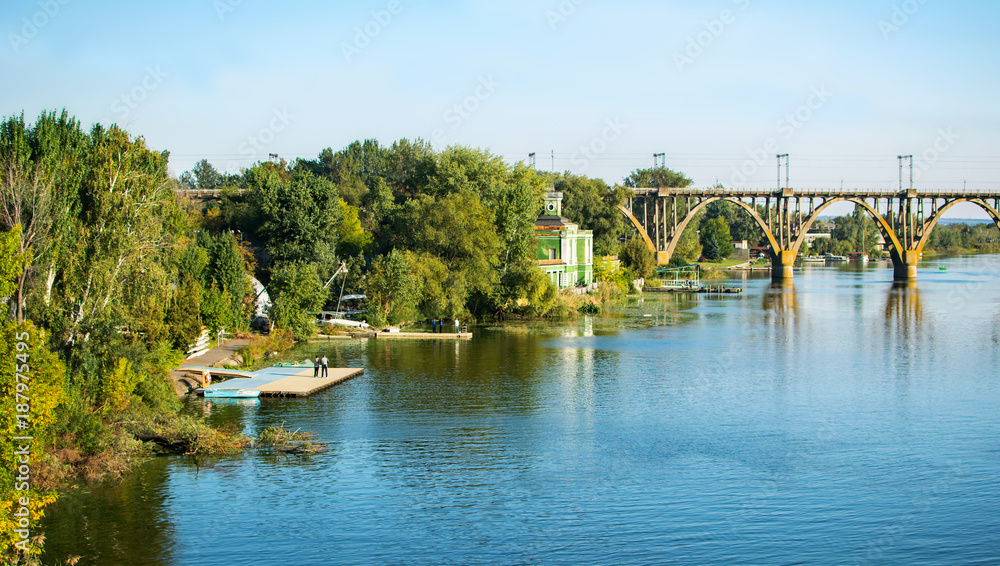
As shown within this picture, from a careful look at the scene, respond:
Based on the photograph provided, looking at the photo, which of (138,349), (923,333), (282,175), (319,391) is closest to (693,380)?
(319,391)

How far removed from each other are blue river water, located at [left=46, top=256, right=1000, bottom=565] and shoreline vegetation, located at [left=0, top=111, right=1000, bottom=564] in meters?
1.86

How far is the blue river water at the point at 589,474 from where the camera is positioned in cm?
1752

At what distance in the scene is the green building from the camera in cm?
7150

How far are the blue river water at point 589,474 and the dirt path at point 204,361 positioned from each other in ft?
11.0

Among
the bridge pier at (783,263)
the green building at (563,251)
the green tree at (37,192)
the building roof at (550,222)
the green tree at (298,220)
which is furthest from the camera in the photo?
the bridge pier at (783,263)

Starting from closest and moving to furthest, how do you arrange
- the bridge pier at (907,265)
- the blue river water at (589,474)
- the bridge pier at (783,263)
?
1. the blue river water at (589,474)
2. the bridge pier at (783,263)
3. the bridge pier at (907,265)

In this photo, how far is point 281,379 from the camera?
33.7 metres

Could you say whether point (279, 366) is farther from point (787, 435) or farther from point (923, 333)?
point (923, 333)

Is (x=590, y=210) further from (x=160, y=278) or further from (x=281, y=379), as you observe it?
(x=160, y=278)

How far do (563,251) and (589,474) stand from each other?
51.3m

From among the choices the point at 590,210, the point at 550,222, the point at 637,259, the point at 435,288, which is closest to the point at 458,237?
the point at 435,288

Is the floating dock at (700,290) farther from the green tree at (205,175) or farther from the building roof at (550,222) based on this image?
the green tree at (205,175)

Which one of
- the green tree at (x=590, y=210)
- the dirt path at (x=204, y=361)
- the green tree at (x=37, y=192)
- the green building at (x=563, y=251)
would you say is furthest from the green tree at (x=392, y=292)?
the green tree at (x=590, y=210)

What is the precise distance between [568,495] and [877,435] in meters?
12.1
